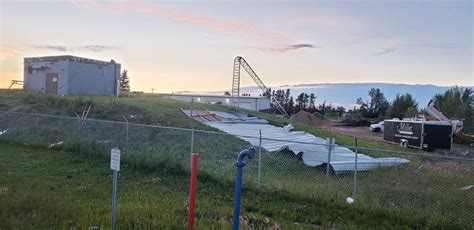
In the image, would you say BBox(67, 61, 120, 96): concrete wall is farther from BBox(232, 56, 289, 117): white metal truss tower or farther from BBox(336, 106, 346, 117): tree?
BBox(336, 106, 346, 117): tree

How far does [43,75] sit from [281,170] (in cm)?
3259

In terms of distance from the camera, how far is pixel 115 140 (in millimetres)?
16281

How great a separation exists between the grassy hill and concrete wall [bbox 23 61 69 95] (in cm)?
2117

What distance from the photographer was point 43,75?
1506 inches

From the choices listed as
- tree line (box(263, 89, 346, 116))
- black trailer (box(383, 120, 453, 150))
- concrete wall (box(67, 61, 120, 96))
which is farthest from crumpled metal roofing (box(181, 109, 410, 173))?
tree line (box(263, 89, 346, 116))

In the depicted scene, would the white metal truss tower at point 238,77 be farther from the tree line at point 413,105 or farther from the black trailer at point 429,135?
the black trailer at point 429,135

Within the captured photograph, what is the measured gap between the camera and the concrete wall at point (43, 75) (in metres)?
35.9

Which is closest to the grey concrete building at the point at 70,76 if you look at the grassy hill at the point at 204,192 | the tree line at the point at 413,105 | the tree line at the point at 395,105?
the grassy hill at the point at 204,192

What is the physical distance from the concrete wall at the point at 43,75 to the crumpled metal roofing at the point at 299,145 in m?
15.7

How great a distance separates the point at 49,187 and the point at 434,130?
914 inches

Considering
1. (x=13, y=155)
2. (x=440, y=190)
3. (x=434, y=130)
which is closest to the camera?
(x=440, y=190)

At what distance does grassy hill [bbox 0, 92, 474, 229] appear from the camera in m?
A: 6.58

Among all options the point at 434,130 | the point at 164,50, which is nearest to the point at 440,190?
the point at 434,130

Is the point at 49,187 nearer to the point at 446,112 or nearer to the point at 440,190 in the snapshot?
the point at 440,190
